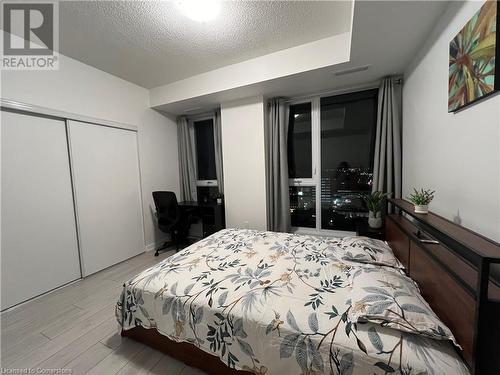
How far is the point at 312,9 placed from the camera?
1.88 meters

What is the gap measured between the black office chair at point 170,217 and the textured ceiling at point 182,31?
6.41ft

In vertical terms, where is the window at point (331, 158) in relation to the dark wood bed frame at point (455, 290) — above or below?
above

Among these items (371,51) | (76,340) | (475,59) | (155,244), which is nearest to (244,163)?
(371,51)

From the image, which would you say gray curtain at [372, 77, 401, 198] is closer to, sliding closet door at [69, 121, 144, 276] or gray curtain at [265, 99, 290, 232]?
gray curtain at [265, 99, 290, 232]

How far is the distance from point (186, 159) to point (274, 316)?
11.6 feet

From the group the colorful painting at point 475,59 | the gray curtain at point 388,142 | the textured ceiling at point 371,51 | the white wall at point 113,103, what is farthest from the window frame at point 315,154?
the white wall at point 113,103

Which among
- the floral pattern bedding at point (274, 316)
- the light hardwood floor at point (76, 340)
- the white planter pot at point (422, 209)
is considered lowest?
the light hardwood floor at point (76, 340)

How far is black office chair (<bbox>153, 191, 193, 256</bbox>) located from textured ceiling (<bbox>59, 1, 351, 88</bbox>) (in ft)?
6.41

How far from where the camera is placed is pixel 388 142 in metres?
2.61

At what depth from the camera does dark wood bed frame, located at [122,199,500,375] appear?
0.78 m

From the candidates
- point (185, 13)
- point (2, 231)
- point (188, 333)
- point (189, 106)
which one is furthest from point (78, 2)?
point (188, 333)

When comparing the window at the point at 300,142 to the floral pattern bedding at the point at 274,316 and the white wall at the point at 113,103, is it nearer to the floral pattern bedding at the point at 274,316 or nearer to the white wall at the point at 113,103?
the floral pattern bedding at the point at 274,316

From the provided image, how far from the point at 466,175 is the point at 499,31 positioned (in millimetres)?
756

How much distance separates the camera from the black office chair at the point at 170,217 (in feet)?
11.0
